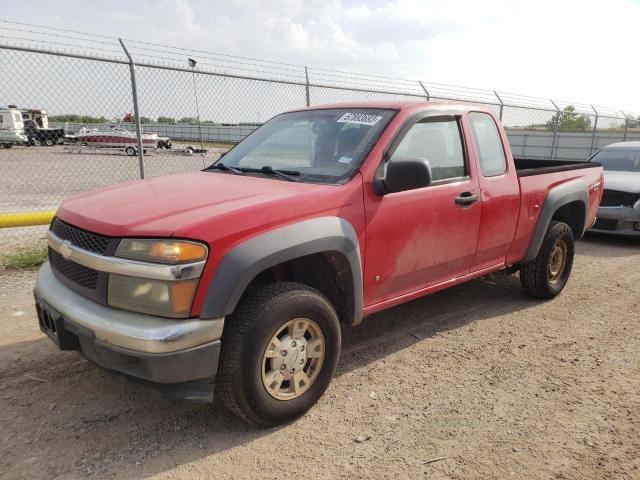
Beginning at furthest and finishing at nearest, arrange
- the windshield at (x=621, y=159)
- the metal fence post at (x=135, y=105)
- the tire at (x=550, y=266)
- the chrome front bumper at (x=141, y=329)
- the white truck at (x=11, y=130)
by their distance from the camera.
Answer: the white truck at (x=11, y=130), the windshield at (x=621, y=159), the metal fence post at (x=135, y=105), the tire at (x=550, y=266), the chrome front bumper at (x=141, y=329)

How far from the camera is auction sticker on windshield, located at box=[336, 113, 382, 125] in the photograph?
11.3 feet

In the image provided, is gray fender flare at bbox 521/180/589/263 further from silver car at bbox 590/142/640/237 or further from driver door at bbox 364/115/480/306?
silver car at bbox 590/142/640/237

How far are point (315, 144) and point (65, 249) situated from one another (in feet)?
5.66

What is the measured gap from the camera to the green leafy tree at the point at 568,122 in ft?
48.2

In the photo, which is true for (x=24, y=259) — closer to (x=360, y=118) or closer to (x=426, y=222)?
(x=360, y=118)

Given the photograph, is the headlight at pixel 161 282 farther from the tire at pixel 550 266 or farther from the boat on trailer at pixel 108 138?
the boat on trailer at pixel 108 138

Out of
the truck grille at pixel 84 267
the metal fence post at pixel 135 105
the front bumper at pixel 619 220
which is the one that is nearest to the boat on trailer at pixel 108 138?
the metal fence post at pixel 135 105

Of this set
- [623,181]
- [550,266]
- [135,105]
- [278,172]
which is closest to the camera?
[278,172]

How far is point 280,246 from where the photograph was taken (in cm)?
261

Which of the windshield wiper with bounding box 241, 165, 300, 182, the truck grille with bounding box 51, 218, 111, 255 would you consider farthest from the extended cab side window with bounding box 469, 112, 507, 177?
the truck grille with bounding box 51, 218, 111, 255

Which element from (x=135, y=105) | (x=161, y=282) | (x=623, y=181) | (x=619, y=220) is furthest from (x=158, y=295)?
(x=623, y=181)

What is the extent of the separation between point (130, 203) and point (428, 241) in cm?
194

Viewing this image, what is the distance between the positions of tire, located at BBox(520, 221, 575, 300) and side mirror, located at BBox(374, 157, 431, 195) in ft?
7.47

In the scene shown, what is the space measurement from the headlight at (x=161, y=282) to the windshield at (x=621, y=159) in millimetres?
8385
